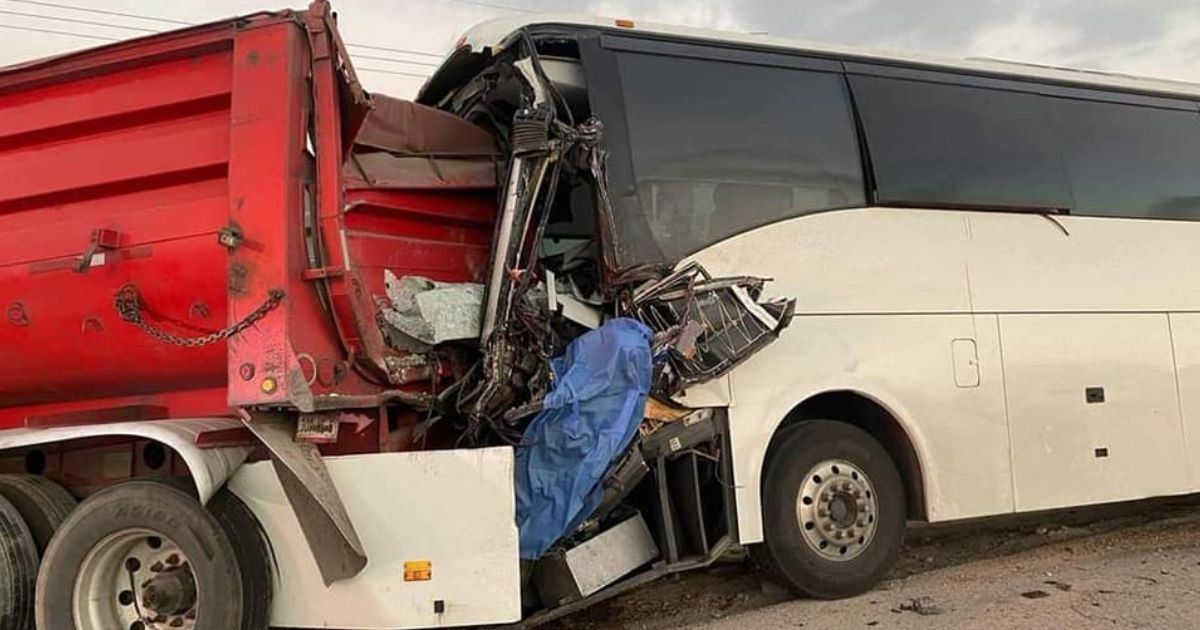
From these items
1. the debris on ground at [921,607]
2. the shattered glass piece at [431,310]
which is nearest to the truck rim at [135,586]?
the shattered glass piece at [431,310]

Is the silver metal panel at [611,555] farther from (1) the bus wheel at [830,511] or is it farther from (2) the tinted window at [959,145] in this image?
(2) the tinted window at [959,145]

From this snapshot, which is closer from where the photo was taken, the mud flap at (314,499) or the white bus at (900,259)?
the mud flap at (314,499)

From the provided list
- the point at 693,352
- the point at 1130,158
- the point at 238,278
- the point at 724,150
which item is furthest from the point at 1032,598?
the point at 238,278

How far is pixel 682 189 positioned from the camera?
498 centimetres

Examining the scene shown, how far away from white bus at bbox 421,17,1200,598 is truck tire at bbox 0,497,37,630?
312 cm

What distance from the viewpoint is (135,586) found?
4.09 metres

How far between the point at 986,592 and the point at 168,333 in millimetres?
4528

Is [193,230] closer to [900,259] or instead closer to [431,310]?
[431,310]

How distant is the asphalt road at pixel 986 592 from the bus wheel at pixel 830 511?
0.56 ft

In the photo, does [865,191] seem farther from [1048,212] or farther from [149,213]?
[149,213]

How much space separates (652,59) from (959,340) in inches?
99.2

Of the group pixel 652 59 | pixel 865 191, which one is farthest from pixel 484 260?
pixel 865 191

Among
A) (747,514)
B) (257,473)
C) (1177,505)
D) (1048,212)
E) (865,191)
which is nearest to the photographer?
(257,473)

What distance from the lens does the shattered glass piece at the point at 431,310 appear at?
436 cm
